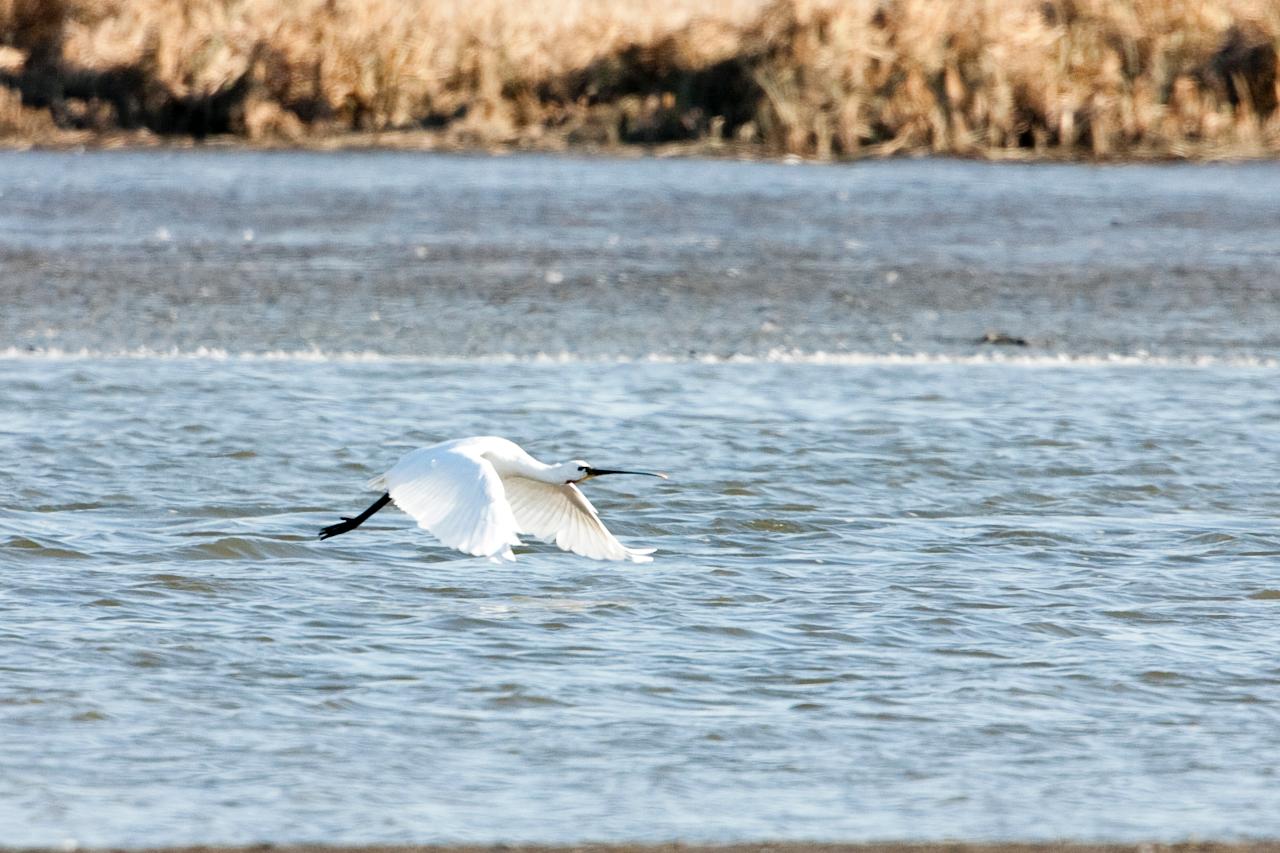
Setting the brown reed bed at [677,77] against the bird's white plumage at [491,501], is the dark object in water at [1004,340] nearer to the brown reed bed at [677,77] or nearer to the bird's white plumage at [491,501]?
the bird's white plumage at [491,501]

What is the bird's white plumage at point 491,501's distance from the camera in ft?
21.1

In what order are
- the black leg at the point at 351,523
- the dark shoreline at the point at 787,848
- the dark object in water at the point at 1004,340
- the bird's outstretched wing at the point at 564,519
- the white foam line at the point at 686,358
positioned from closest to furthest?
the dark shoreline at the point at 787,848
the bird's outstretched wing at the point at 564,519
the black leg at the point at 351,523
the white foam line at the point at 686,358
the dark object in water at the point at 1004,340

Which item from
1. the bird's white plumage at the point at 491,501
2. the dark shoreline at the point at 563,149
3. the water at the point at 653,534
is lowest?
the water at the point at 653,534

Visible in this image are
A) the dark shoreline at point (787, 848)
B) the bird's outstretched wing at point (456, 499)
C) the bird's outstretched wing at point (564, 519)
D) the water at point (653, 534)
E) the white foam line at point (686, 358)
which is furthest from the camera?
the white foam line at point (686, 358)

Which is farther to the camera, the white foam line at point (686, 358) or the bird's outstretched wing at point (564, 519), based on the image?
the white foam line at point (686, 358)

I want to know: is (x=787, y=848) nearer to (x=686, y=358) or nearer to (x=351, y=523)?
(x=351, y=523)

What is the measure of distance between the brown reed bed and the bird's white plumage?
13452 millimetres

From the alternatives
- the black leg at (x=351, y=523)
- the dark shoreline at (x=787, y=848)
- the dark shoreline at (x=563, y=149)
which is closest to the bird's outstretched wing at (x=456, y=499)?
the black leg at (x=351, y=523)

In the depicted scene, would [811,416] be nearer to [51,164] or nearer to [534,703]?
[534,703]

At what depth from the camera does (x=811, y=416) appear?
991cm

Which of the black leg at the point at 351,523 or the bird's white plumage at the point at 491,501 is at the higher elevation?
the bird's white plumage at the point at 491,501

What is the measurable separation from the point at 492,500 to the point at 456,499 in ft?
0.47

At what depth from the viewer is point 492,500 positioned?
6539mm

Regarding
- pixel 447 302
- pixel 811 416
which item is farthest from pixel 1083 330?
pixel 447 302
